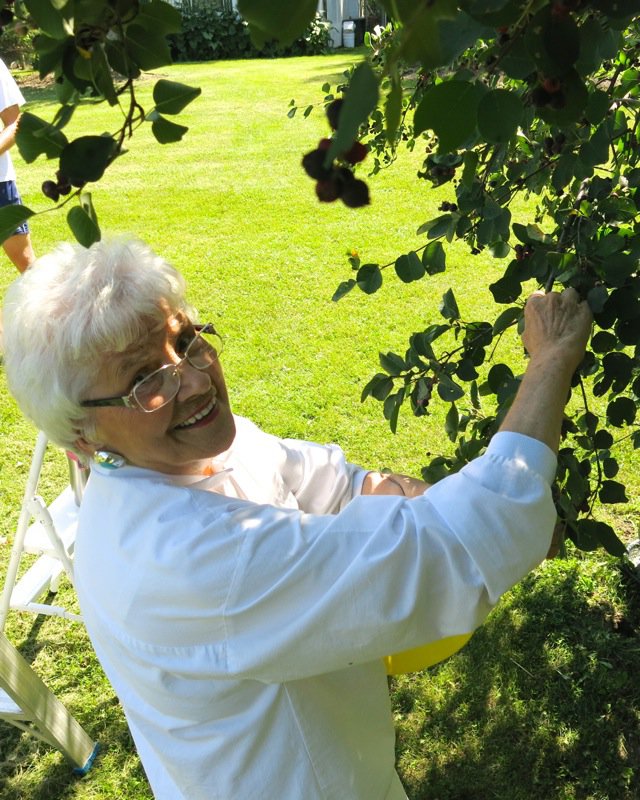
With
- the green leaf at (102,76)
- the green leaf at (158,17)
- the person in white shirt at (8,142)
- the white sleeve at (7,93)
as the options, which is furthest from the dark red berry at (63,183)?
the white sleeve at (7,93)

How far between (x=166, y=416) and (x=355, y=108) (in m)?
1.04

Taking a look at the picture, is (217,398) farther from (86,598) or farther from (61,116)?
(61,116)

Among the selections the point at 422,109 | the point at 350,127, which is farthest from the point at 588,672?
the point at 350,127

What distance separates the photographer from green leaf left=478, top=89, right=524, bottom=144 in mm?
916

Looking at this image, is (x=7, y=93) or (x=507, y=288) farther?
(x=7, y=93)

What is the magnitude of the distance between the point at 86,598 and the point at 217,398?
1.54ft

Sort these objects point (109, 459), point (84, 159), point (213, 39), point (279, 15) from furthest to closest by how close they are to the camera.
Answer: point (213, 39) → point (109, 459) → point (84, 159) → point (279, 15)

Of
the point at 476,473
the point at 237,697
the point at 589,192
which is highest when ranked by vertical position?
the point at 589,192

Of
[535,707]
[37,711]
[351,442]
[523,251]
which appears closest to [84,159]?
[523,251]

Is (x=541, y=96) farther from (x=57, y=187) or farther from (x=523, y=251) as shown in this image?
(x=523, y=251)

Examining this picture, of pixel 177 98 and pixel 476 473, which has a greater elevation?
pixel 177 98

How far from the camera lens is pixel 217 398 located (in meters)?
1.65

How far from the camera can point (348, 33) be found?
→ 20.6 meters

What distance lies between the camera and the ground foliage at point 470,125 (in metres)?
0.68
